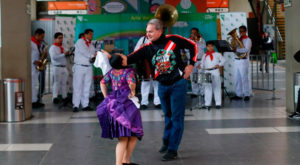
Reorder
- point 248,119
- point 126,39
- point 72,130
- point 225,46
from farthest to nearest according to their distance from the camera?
point 126,39 → point 225,46 → point 248,119 → point 72,130

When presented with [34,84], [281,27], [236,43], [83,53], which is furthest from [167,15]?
[281,27]

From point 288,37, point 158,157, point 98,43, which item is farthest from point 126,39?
point 158,157

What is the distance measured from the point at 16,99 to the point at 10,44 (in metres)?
1.21

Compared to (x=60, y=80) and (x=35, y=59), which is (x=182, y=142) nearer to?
(x=35, y=59)

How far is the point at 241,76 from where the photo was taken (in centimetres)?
1408

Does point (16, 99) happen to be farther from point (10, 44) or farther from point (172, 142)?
point (172, 142)

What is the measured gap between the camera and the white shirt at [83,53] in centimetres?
1166

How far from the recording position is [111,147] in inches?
285

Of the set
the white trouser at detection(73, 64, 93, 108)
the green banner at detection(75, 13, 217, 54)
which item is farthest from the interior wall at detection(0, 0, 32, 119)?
the green banner at detection(75, 13, 217, 54)

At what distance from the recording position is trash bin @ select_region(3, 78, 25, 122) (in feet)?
33.0

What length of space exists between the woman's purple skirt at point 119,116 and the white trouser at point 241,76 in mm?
8944

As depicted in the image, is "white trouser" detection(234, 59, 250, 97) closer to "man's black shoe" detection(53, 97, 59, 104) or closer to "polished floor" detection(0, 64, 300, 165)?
"polished floor" detection(0, 64, 300, 165)

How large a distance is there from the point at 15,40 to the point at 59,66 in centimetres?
393

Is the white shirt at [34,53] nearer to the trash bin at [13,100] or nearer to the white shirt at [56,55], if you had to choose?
the white shirt at [56,55]
